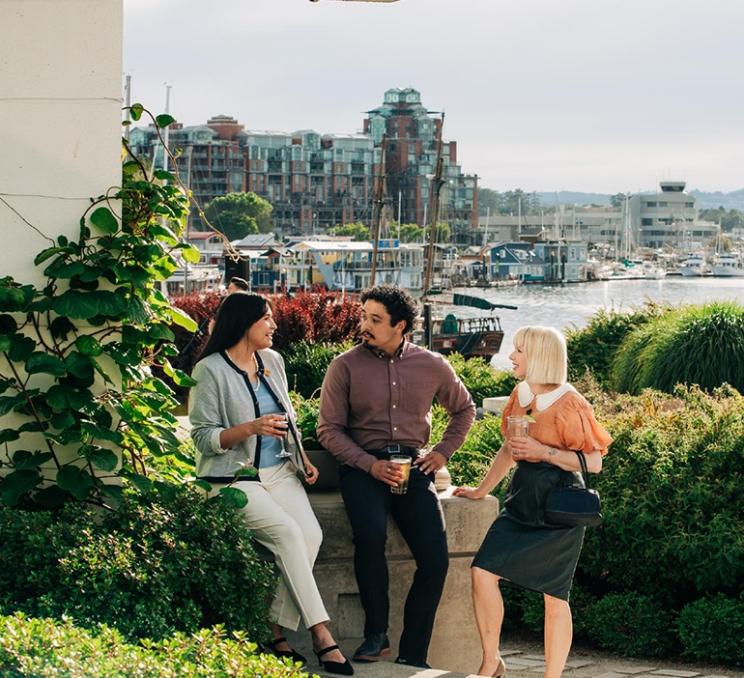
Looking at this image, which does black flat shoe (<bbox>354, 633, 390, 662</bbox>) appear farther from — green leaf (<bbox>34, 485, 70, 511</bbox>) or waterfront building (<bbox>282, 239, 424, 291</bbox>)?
waterfront building (<bbox>282, 239, 424, 291</bbox>)

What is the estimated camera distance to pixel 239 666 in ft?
11.4

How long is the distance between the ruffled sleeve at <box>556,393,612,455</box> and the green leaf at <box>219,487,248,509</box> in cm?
124

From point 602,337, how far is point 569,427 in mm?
9972

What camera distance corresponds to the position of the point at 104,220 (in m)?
5.01

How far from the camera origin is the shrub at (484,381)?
1366 cm

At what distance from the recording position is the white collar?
201 inches

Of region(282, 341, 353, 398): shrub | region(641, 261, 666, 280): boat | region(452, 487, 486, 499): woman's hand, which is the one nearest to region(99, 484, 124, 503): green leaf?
region(452, 487, 486, 499): woman's hand

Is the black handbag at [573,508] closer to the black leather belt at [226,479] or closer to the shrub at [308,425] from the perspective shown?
the black leather belt at [226,479]

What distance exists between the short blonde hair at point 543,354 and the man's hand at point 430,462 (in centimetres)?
62

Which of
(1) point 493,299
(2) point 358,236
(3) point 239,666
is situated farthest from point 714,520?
(2) point 358,236

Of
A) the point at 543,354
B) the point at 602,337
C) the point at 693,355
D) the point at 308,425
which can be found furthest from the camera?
Answer: the point at 602,337

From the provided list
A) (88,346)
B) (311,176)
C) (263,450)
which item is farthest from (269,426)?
(311,176)

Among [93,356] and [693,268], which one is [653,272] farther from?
[93,356]

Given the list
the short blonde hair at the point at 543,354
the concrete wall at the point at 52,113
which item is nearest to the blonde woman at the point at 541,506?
the short blonde hair at the point at 543,354
